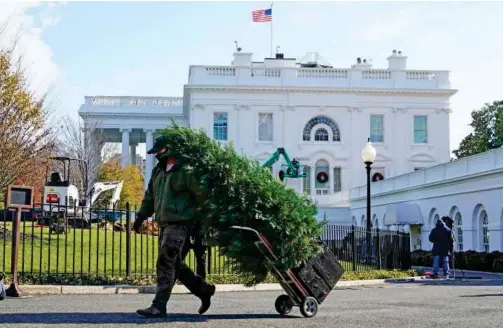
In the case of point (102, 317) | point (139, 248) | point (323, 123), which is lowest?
point (102, 317)

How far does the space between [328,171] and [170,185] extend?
53.1 meters

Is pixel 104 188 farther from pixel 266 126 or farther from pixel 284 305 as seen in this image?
pixel 266 126

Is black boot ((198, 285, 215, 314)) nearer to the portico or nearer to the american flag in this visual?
the american flag

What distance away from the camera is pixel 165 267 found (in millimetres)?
7754

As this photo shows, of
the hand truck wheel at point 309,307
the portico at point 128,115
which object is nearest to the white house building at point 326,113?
the portico at point 128,115

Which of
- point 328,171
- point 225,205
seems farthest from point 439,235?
point 328,171

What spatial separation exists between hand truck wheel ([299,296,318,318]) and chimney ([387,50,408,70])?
5687 centimetres

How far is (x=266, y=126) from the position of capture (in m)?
61.4

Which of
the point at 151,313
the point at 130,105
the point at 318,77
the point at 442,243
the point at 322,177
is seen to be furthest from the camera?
the point at 130,105

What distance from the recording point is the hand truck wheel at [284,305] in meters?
8.46

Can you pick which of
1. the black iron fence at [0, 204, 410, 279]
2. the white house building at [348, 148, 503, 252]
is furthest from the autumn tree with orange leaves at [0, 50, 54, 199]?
the white house building at [348, 148, 503, 252]

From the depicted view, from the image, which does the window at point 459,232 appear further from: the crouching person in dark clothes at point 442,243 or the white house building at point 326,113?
the white house building at point 326,113

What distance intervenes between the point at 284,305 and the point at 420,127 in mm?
55831

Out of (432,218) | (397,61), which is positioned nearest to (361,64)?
(397,61)
